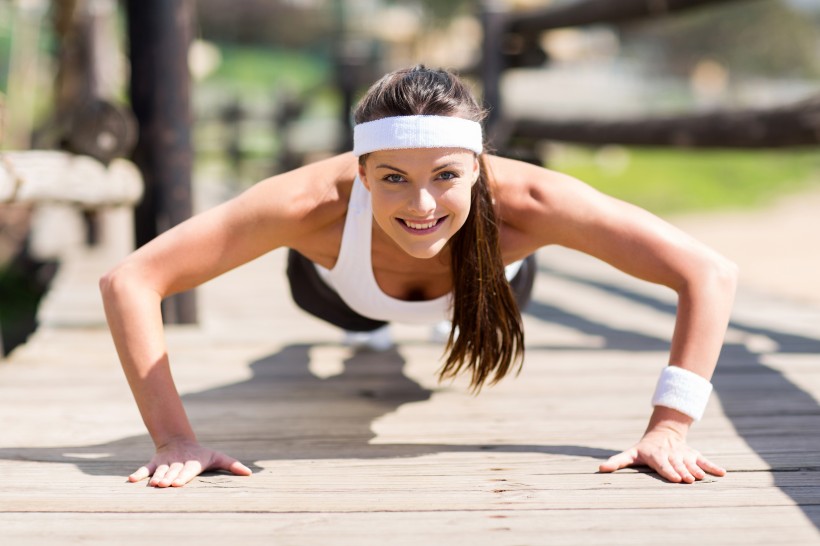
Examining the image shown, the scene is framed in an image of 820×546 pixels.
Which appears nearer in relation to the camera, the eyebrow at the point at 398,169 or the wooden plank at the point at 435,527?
the wooden plank at the point at 435,527

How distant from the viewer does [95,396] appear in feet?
9.50

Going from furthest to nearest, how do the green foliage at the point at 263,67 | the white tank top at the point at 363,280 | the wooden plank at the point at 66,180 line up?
1. the green foliage at the point at 263,67
2. the wooden plank at the point at 66,180
3. the white tank top at the point at 363,280

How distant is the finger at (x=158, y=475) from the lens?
2.06m

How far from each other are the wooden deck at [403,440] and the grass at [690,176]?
11074 millimetres


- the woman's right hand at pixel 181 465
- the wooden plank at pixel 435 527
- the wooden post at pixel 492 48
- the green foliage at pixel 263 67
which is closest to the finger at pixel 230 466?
the woman's right hand at pixel 181 465

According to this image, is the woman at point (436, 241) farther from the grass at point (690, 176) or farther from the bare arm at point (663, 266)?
the grass at point (690, 176)

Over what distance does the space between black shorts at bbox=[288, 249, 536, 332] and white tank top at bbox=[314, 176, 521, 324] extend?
5.4 inches

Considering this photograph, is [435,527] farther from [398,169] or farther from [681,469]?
[398,169]

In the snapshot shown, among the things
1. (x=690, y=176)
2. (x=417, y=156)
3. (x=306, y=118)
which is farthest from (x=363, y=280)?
(x=690, y=176)

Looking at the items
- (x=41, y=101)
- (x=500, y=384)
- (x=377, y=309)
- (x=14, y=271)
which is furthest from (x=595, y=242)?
(x=41, y=101)

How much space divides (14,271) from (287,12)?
3539cm

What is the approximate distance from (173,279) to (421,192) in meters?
0.62

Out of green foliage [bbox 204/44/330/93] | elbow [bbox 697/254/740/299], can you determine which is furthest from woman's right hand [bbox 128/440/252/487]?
green foliage [bbox 204/44/330/93]

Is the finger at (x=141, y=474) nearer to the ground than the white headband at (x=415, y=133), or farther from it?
nearer to the ground
